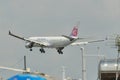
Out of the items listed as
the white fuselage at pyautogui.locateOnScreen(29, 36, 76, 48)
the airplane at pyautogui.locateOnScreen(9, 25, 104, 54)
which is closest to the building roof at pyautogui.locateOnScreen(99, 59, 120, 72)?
the airplane at pyautogui.locateOnScreen(9, 25, 104, 54)

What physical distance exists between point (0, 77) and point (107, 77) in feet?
84.5

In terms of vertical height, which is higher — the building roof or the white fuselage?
the white fuselage

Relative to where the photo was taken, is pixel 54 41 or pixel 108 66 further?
pixel 54 41

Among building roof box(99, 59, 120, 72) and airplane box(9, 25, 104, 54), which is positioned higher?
airplane box(9, 25, 104, 54)

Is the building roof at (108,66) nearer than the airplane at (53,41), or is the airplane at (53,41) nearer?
the building roof at (108,66)

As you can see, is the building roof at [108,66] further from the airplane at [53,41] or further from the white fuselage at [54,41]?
the white fuselage at [54,41]

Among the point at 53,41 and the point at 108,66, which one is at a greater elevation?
the point at 53,41

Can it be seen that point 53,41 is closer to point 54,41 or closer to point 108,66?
point 54,41

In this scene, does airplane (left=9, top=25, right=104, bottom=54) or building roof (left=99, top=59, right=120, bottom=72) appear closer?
building roof (left=99, top=59, right=120, bottom=72)

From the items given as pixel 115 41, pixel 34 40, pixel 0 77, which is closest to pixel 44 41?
pixel 34 40

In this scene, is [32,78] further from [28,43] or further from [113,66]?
[28,43]

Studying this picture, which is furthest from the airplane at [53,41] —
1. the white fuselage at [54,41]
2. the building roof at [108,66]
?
the building roof at [108,66]

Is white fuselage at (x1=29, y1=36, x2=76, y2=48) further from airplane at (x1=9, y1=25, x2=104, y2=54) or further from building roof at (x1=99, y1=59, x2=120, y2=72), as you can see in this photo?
building roof at (x1=99, y1=59, x2=120, y2=72)

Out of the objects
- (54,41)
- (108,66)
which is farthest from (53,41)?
(108,66)
